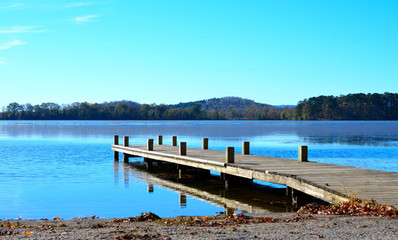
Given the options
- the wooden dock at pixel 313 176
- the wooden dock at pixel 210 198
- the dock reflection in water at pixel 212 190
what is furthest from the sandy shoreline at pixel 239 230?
the dock reflection in water at pixel 212 190

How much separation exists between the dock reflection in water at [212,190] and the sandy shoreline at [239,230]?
4.17 metres

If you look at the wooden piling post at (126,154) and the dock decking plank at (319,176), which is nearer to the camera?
the dock decking plank at (319,176)

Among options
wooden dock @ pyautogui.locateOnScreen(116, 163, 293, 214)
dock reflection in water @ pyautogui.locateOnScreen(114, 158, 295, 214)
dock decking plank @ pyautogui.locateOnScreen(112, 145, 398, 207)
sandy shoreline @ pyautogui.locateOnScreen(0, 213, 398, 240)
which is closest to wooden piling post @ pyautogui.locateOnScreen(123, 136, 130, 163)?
dock reflection in water @ pyautogui.locateOnScreen(114, 158, 295, 214)

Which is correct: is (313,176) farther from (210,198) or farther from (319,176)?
(210,198)

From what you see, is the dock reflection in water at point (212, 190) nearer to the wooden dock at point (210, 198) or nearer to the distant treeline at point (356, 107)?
the wooden dock at point (210, 198)

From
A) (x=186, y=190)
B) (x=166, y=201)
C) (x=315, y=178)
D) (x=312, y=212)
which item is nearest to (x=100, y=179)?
(x=186, y=190)

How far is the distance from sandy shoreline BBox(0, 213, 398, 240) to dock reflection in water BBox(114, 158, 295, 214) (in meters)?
4.17

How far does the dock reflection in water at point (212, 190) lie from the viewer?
A: 13906 millimetres

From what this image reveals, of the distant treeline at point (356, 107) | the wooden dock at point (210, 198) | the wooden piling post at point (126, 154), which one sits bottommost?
the wooden dock at point (210, 198)

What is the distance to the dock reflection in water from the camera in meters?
13.9

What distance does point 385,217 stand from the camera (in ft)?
29.0

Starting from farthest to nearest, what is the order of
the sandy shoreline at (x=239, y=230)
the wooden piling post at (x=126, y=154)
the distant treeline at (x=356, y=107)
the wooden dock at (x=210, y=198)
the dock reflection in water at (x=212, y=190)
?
the distant treeline at (x=356, y=107)
the wooden piling post at (x=126, y=154)
the dock reflection in water at (x=212, y=190)
the wooden dock at (x=210, y=198)
the sandy shoreline at (x=239, y=230)

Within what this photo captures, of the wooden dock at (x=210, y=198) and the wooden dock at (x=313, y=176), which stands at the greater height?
the wooden dock at (x=313, y=176)

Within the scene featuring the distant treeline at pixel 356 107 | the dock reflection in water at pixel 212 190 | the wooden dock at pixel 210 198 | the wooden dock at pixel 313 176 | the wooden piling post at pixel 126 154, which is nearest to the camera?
the wooden dock at pixel 313 176
